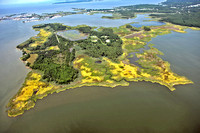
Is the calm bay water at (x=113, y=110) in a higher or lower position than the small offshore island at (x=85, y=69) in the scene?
lower

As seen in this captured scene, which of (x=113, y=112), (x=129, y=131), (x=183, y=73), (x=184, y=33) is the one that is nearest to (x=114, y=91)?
(x=113, y=112)

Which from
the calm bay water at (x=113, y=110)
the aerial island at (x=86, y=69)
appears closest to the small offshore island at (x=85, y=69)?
the aerial island at (x=86, y=69)

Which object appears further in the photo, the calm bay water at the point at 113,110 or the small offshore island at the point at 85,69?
the small offshore island at the point at 85,69

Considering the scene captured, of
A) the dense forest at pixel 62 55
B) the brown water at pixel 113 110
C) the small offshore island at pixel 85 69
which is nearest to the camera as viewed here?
the brown water at pixel 113 110

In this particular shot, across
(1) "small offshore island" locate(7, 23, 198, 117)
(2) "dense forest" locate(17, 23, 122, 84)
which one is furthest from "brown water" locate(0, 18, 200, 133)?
(2) "dense forest" locate(17, 23, 122, 84)

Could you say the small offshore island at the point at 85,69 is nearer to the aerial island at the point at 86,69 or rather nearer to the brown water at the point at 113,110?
the aerial island at the point at 86,69

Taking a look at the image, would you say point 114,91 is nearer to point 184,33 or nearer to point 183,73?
point 183,73

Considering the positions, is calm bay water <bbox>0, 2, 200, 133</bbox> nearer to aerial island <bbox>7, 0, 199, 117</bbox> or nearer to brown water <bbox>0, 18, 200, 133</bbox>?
brown water <bbox>0, 18, 200, 133</bbox>

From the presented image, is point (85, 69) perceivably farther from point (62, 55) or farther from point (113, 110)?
point (113, 110)
